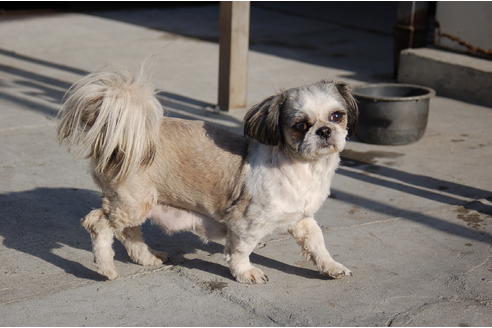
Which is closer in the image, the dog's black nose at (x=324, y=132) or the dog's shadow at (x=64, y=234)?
the dog's black nose at (x=324, y=132)

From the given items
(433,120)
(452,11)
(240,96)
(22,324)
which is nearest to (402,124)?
(433,120)

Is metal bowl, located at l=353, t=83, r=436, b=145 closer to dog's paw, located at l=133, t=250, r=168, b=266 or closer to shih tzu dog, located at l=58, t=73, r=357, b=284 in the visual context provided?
shih tzu dog, located at l=58, t=73, r=357, b=284

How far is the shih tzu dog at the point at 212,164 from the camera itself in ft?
13.9

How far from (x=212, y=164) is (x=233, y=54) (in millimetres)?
3448

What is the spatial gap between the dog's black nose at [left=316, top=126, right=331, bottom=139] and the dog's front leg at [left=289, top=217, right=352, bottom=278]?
63 cm

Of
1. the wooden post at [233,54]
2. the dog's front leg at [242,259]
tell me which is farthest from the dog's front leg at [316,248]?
the wooden post at [233,54]

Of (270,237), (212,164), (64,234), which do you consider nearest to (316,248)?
(270,237)

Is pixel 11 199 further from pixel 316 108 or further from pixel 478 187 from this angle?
pixel 478 187

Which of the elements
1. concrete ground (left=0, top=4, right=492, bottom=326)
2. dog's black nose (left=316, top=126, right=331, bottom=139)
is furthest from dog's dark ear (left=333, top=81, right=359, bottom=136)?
concrete ground (left=0, top=4, right=492, bottom=326)

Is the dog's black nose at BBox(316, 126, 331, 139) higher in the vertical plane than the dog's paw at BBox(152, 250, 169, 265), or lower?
higher

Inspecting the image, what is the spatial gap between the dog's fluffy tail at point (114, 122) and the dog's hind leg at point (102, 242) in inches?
11.6

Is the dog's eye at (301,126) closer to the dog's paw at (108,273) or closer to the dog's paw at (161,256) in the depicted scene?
the dog's paw at (161,256)

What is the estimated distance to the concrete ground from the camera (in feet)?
13.9

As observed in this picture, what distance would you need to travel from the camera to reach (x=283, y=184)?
14.4ft
